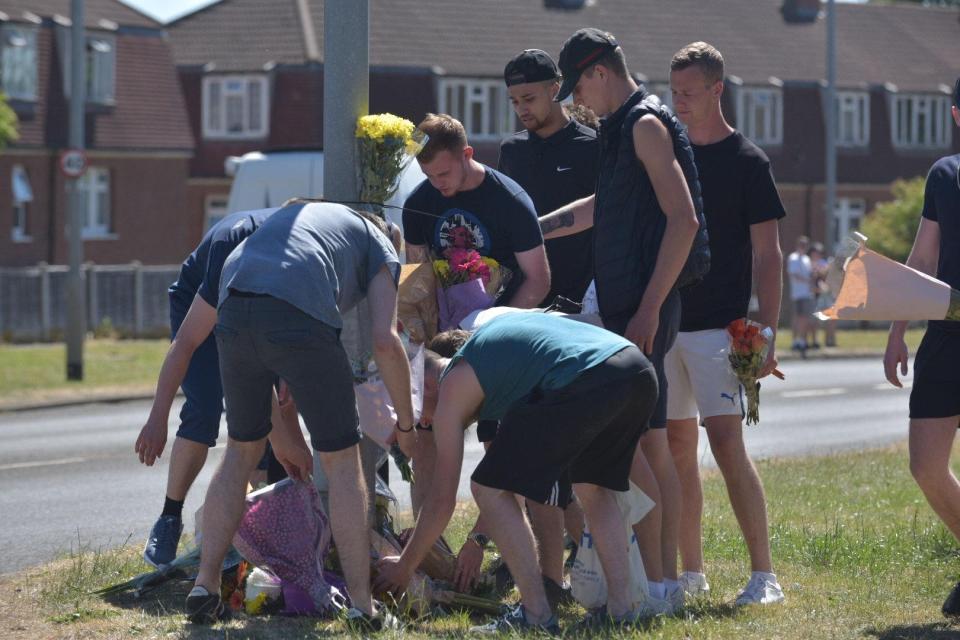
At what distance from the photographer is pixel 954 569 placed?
7.37m

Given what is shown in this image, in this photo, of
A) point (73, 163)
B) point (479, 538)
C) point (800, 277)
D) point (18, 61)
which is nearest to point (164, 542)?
point (479, 538)

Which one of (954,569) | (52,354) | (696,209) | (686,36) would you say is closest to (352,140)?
(696,209)

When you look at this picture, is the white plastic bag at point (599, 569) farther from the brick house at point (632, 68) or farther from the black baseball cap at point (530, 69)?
the brick house at point (632, 68)

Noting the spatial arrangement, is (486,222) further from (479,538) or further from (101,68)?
(101,68)

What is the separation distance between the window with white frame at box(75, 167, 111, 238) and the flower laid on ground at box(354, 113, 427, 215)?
123 feet

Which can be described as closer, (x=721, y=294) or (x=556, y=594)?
(x=556, y=594)

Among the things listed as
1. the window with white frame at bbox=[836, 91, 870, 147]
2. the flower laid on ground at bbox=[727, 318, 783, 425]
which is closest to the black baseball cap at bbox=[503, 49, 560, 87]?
the flower laid on ground at bbox=[727, 318, 783, 425]

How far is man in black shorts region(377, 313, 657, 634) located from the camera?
5789 mm

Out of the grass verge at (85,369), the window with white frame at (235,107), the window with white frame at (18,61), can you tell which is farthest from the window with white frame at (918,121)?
the grass verge at (85,369)

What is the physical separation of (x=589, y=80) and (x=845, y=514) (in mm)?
3829

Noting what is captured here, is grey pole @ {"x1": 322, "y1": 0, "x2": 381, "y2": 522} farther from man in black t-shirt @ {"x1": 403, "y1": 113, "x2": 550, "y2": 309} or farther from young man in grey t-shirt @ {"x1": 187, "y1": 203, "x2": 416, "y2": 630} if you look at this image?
young man in grey t-shirt @ {"x1": 187, "y1": 203, "x2": 416, "y2": 630}

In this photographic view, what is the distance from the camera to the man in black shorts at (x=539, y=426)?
228 inches

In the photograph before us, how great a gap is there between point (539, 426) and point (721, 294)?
1521 millimetres

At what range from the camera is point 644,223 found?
648 centimetres
